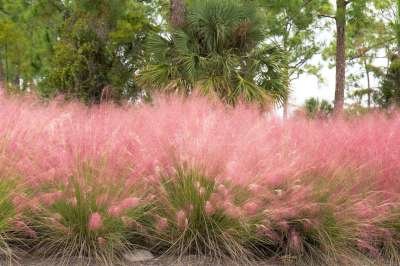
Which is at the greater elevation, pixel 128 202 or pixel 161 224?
pixel 128 202

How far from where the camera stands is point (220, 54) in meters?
12.7

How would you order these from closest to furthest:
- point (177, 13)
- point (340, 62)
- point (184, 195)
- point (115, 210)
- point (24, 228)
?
point (115, 210) → point (24, 228) → point (184, 195) → point (177, 13) → point (340, 62)

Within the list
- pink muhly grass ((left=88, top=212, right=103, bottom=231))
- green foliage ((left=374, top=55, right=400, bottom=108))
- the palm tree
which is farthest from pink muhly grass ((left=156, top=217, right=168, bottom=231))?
green foliage ((left=374, top=55, right=400, bottom=108))

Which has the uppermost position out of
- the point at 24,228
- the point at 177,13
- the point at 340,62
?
the point at 177,13

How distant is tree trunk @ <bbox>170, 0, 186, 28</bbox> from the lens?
1325cm

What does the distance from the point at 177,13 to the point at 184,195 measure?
10167mm

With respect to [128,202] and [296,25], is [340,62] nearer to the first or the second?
[296,25]

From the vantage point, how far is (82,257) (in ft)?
11.7

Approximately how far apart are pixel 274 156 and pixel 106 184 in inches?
52.7

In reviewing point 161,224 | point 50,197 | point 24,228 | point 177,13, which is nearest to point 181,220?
point 161,224

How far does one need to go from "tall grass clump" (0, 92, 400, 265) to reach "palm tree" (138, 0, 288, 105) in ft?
24.7

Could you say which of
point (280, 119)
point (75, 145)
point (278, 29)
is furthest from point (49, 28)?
point (75, 145)

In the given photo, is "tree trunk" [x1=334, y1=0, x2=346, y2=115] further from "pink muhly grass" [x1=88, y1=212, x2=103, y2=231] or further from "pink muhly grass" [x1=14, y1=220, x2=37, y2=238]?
"pink muhly grass" [x1=88, y1=212, x2=103, y2=231]

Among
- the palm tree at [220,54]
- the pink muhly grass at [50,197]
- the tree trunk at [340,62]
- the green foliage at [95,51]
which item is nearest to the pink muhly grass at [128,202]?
the pink muhly grass at [50,197]
